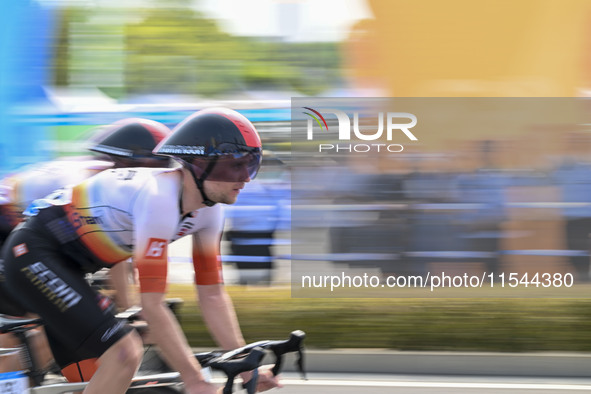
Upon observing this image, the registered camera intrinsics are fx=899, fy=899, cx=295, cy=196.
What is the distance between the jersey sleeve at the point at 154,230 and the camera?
2.98 metres

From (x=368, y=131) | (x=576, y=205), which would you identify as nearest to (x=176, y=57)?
(x=368, y=131)

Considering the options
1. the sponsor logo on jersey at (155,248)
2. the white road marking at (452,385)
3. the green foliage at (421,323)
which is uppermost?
the sponsor logo on jersey at (155,248)

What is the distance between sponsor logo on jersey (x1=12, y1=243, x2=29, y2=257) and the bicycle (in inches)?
13.1

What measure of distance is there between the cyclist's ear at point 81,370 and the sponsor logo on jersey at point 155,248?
0.70 metres

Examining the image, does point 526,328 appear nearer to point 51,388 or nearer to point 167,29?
point 51,388

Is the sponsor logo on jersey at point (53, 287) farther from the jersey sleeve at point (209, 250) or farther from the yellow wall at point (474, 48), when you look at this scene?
the yellow wall at point (474, 48)

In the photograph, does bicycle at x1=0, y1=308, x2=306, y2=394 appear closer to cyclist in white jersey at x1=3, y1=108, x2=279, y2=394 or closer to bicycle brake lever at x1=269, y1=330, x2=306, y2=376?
bicycle brake lever at x1=269, y1=330, x2=306, y2=376

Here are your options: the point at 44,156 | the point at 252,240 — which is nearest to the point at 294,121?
the point at 252,240

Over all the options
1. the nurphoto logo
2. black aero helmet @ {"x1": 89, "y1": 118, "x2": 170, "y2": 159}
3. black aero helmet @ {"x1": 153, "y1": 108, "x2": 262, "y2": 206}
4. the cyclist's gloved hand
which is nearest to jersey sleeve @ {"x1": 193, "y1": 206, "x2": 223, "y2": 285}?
black aero helmet @ {"x1": 153, "y1": 108, "x2": 262, "y2": 206}

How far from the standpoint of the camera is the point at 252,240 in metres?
11.1

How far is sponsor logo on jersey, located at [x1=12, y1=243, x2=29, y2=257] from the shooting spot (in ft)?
10.8

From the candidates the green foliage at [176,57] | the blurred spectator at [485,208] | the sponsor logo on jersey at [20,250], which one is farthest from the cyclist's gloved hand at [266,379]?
the green foliage at [176,57]

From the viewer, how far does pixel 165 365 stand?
3.62 metres

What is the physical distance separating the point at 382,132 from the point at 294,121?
3.96 feet
